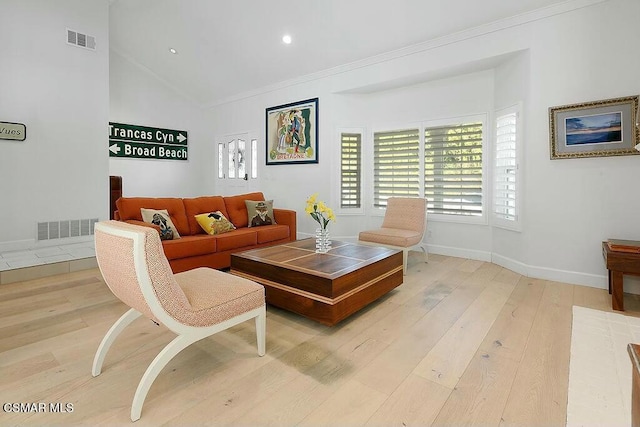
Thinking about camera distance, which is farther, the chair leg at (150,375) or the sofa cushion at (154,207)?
the sofa cushion at (154,207)

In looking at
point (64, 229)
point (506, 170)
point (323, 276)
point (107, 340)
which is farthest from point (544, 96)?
point (64, 229)

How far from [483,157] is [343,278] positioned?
3123mm

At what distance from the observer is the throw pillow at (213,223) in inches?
161

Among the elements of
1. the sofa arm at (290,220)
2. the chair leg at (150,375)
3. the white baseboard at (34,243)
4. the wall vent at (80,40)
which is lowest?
the chair leg at (150,375)

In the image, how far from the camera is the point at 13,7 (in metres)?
4.34

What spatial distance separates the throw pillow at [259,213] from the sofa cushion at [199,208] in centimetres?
33

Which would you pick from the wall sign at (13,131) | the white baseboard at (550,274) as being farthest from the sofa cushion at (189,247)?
the white baseboard at (550,274)

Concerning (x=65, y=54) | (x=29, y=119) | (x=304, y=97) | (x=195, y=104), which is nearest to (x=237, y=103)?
(x=195, y=104)

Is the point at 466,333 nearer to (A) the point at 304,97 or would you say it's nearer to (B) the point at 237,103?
(A) the point at 304,97

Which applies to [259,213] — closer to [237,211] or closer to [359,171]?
[237,211]

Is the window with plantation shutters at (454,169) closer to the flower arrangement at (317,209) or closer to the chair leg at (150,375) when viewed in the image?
the flower arrangement at (317,209)

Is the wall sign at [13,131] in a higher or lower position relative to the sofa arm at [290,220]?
higher

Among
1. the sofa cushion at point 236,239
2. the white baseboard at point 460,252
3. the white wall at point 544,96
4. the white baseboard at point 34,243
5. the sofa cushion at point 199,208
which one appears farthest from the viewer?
the white baseboard at point 460,252

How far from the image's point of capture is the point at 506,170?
4.12 metres
